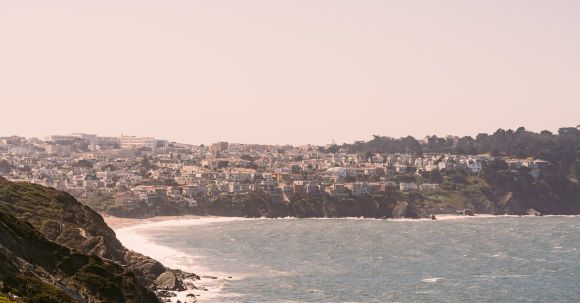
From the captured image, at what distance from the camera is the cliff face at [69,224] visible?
316 ft

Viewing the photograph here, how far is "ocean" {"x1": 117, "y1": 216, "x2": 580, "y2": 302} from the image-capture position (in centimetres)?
9656

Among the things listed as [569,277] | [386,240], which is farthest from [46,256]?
[386,240]

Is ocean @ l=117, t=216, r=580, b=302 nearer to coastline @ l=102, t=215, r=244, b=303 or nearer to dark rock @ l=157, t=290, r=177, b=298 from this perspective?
coastline @ l=102, t=215, r=244, b=303

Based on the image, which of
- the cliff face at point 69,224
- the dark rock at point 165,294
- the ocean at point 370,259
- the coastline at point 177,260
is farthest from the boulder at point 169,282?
the ocean at point 370,259

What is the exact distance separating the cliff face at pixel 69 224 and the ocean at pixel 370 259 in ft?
26.6

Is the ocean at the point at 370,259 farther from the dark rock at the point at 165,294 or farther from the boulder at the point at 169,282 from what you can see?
the boulder at the point at 169,282

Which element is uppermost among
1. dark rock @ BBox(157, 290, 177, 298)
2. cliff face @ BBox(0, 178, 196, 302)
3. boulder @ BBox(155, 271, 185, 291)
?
cliff face @ BBox(0, 178, 196, 302)

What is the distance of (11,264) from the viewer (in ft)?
205

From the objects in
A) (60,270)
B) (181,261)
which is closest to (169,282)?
(60,270)

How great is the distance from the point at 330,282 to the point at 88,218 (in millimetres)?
A: 32732

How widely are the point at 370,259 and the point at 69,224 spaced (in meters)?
47.7

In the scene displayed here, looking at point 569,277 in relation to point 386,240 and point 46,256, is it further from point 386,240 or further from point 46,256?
point 46,256

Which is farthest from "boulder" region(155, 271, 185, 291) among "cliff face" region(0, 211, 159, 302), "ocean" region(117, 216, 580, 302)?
"cliff face" region(0, 211, 159, 302)

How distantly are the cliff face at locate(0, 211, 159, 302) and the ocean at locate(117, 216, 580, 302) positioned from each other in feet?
59.1
